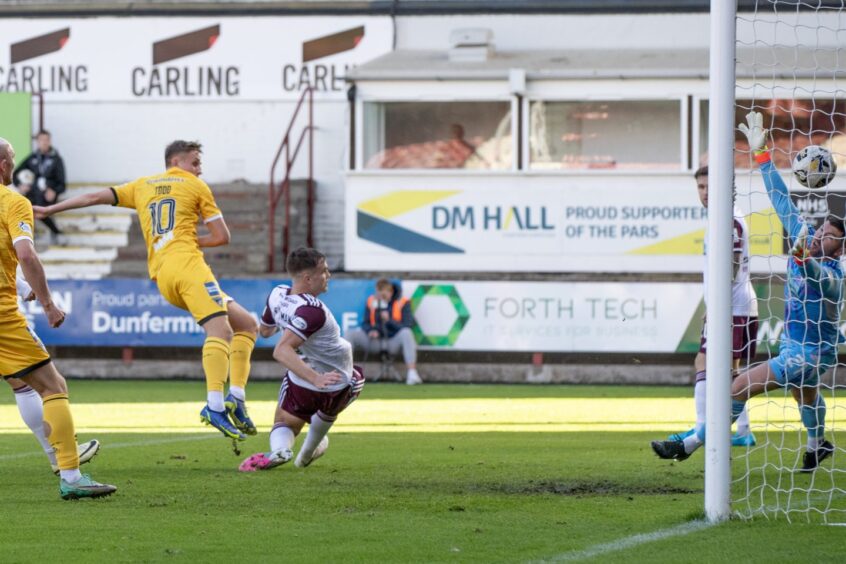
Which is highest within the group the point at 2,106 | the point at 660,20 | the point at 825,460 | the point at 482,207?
the point at 660,20

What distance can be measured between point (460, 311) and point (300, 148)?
6.77 m

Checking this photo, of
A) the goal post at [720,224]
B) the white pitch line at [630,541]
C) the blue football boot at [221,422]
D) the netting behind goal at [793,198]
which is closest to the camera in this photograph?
the white pitch line at [630,541]

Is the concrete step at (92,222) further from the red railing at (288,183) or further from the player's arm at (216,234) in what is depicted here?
the player's arm at (216,234)

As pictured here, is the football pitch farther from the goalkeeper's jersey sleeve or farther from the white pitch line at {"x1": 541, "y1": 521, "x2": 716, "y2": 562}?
the goalkeeper's jersey sleeve

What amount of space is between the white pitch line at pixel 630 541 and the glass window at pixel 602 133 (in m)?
16.0

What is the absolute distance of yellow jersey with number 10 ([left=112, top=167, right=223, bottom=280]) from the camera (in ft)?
34.9

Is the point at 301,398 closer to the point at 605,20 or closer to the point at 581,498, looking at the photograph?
the point at 581,498

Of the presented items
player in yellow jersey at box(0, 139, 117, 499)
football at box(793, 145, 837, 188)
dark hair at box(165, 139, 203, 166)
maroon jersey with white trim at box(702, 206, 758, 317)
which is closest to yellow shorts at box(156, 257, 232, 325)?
dark hair at box(165, 139, 203, 166)

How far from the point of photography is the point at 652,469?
30.0ft

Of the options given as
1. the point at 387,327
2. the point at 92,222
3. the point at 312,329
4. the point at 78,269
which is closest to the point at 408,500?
the point at 312,329

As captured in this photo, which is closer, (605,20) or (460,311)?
(460,311)

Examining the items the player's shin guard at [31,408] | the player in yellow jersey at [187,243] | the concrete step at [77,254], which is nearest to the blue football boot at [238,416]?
the player in yellow jersey at [187,243]

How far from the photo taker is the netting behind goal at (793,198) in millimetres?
7891

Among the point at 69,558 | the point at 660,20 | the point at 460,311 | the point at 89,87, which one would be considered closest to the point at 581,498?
the point at 69,558
